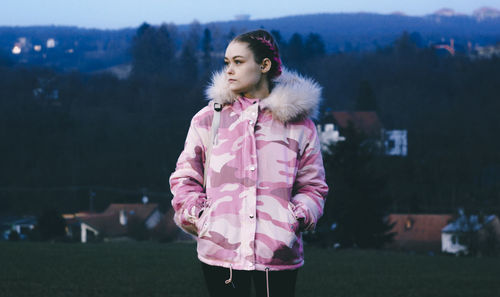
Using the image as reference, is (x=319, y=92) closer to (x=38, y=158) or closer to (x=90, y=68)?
(x=38, y=158)

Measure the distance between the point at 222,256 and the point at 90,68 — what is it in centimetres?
15727

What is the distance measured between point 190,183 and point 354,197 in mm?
29499

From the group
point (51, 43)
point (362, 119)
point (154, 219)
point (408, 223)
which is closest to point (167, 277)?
point (408, 223)

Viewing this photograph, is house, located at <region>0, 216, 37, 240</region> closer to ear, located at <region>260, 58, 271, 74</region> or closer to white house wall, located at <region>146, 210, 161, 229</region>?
white house wall, located at <region>146, 210, 161, 229</region>

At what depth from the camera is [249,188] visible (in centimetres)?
345

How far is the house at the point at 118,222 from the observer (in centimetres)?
4636

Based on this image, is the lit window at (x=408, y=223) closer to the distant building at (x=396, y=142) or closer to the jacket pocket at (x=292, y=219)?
the distant building at (x=396, y=142)

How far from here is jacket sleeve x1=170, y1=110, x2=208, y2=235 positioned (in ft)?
11.3

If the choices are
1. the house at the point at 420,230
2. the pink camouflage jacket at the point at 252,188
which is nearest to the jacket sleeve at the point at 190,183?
the pink camouflage jacket at the point at 252,188

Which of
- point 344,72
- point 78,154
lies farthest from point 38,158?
point 344,72

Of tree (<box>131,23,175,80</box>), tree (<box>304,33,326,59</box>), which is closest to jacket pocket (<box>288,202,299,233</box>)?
tree (<box>131,23,175,80</box>)

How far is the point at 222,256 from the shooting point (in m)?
3.46

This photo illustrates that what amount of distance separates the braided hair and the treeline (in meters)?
47.0

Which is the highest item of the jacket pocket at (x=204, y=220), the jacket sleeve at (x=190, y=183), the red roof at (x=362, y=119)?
the jacket sleeve at (x=190, y=183)
